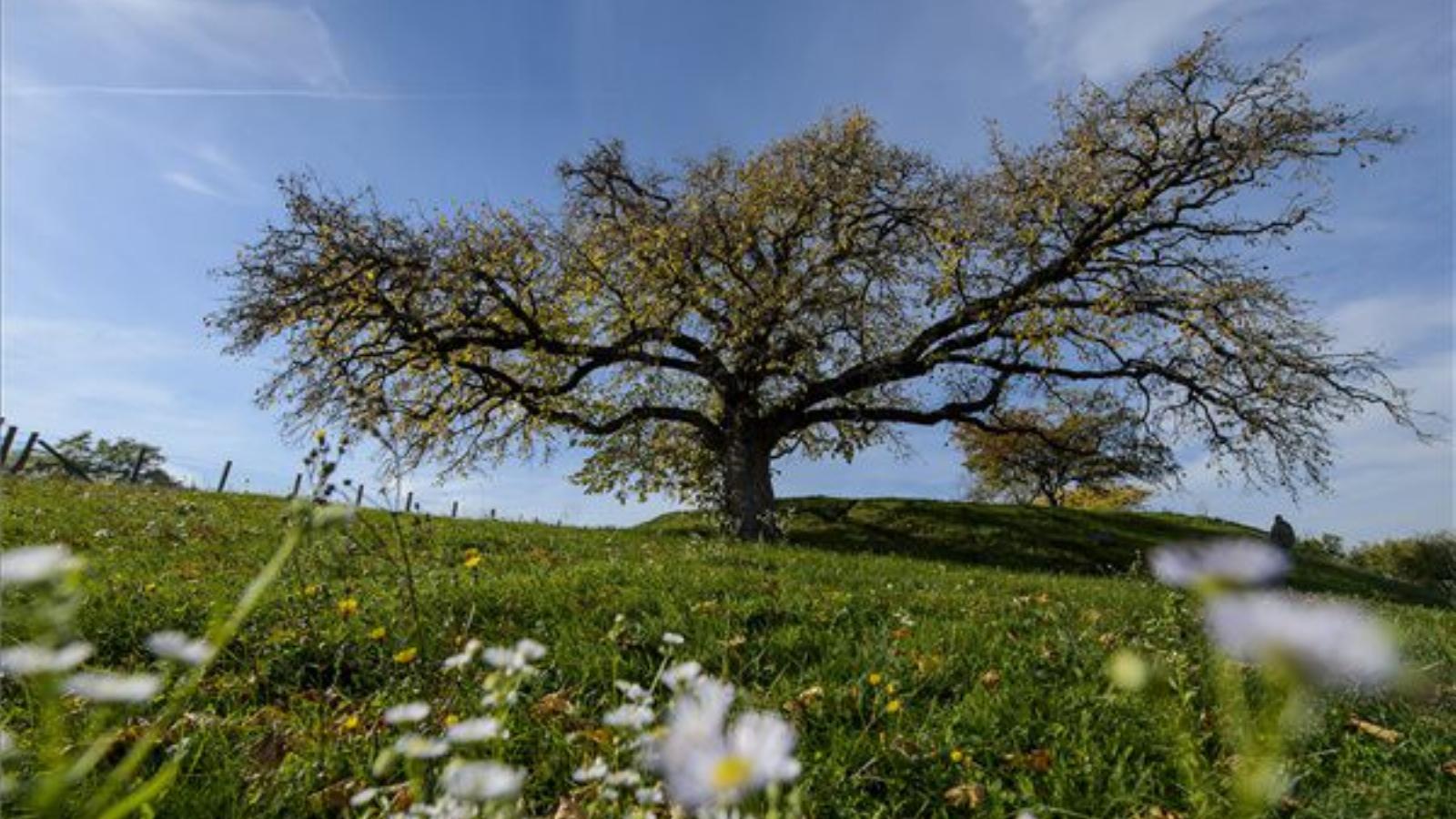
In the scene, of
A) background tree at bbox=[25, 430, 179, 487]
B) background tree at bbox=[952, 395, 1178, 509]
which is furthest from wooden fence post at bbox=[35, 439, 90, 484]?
background tree at bbox=[952, 395, 1178, 509]

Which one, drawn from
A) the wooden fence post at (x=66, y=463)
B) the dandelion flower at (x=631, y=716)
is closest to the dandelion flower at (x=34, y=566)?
the dandelion flower at (x=631, y=716)

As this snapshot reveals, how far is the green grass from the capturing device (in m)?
3.77

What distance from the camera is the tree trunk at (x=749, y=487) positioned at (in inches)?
818

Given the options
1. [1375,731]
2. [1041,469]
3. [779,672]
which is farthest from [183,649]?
[1041,469]

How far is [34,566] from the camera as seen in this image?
1.10 metres

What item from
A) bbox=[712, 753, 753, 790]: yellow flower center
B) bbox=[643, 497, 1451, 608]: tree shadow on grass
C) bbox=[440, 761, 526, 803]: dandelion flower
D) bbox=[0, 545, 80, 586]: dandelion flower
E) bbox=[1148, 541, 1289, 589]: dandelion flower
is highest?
bbox=[643, 497, 1451, 608]: tree shadow on grass

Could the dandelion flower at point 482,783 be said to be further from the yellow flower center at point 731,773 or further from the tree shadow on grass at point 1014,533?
the tree shadow on grass at point 1014,533

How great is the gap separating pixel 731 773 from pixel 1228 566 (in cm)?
68

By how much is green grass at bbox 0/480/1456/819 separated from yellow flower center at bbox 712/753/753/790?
1.05m

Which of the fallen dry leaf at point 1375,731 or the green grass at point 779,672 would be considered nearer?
the green grass at point 779,672

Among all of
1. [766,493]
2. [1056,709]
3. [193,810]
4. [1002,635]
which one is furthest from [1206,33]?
[193,810]

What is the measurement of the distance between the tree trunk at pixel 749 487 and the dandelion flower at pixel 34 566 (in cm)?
1929

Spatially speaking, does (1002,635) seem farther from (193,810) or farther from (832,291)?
(832,291)

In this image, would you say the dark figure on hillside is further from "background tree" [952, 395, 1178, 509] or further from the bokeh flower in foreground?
the bokeh flower in foreground
